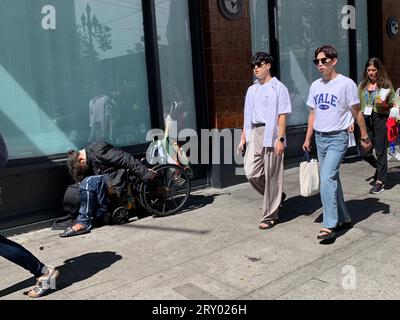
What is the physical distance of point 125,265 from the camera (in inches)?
163

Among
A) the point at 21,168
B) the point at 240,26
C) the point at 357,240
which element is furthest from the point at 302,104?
the point at 21,168

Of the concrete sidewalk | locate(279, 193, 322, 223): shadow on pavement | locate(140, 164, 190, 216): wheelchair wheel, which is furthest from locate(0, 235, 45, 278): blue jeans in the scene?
locate(279, 193, 322, 223): shadow on pavement

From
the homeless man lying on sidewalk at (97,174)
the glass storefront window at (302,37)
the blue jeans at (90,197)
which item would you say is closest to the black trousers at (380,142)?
the glass storefront window at (302,37)

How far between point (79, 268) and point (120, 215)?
1353mm

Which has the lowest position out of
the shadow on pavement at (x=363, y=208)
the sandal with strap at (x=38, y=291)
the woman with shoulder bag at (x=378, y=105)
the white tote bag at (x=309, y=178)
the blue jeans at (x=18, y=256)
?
the shadow on pavement at (x=363, y=208)

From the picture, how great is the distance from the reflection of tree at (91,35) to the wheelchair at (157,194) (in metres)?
1.74

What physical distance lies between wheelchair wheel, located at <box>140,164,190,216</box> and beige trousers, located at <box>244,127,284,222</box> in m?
1.11

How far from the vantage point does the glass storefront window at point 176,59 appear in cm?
662

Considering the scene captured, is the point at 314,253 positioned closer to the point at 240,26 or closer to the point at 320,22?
the point at 240,26

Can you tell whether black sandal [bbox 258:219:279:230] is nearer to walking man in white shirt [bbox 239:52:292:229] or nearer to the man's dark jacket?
walking man in white shirt [bbox 239:52:292:229]

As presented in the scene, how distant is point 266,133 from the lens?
188 inches

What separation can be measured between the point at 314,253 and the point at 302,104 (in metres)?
4.94

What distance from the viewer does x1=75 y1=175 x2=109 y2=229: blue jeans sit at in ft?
17.1

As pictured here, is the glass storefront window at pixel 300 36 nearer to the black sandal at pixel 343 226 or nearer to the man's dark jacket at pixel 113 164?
the man's dark jacket at pixel 113 164
